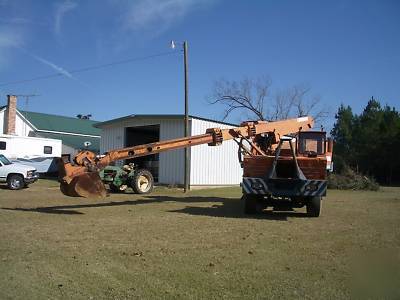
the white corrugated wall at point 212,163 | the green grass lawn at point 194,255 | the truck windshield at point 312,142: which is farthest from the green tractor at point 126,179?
the truck windshield at point 312,142

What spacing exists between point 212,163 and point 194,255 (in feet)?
68.1

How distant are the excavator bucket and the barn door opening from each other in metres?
16.9

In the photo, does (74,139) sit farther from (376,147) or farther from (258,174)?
(258,174)

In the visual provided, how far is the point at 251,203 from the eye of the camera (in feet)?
48.0

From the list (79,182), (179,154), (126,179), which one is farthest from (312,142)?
(179,154)

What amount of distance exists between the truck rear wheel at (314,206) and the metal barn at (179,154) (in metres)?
13.6

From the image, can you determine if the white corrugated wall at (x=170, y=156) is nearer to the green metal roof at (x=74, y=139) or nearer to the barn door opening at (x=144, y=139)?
the barn door opening at (x=144, y=139)

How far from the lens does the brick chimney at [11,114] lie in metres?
43.5

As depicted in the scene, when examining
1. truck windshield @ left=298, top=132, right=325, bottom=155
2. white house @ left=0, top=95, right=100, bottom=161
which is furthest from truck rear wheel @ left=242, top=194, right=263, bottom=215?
white house @ left=0, top=95, right=100, bottom=161

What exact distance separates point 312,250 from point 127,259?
3382 mm

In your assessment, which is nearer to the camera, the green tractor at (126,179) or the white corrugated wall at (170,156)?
the green tractor at (126,179)

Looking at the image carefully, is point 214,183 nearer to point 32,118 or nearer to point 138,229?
point 138,229

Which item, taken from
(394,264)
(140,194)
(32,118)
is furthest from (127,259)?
(32,118)

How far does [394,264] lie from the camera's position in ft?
24.0
